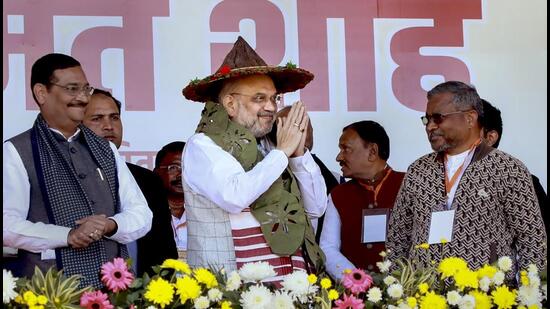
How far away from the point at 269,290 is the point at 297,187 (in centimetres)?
82

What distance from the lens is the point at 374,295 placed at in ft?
10.5

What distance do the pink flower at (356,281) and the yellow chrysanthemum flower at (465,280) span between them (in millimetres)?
277

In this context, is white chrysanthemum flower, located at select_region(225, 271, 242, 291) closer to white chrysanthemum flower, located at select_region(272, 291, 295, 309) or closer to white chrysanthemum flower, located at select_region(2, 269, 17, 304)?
white chrysanthemum flower, located at select_region(272, 291, 295, 309)

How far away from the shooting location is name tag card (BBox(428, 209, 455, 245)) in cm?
421

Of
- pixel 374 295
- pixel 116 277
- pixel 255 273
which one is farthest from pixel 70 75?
pixel 374 295

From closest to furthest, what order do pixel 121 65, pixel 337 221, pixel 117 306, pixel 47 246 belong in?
pixel 117 306 → pixel 47 246 → pixel 337 221 → pixel 121 65

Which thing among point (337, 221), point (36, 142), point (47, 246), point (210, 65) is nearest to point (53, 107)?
point (36, 142)

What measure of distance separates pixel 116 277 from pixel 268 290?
1.46 feet

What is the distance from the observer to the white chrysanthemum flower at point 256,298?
3000mm

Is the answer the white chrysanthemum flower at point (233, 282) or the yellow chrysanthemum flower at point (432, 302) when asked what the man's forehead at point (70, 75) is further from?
the yellow chrysanthemum flower at point (432, 302)

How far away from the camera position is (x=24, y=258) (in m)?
3.80

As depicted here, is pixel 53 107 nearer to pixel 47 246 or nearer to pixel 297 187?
pixel 47 246

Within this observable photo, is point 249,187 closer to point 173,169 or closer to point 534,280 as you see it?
point 534,280

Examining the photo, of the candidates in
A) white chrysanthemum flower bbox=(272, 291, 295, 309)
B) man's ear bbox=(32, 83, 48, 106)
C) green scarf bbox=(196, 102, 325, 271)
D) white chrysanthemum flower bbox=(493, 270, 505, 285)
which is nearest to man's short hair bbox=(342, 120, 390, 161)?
green scarf bbox=(196, 102, 325, 271)
